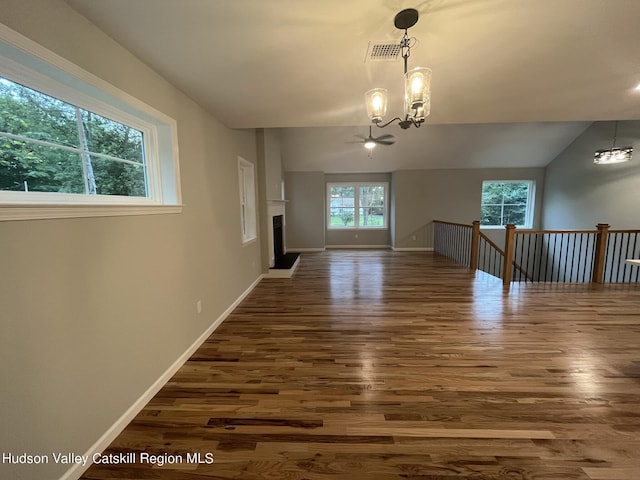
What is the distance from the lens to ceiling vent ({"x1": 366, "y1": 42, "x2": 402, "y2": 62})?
1831 mm

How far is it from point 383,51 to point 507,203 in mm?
8288

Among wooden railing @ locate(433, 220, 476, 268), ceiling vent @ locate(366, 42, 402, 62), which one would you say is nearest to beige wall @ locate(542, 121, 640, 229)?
wooden railing @ locate(433, 220, 476, 268)

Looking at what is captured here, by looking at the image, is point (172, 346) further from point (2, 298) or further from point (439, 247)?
point (439, 247)

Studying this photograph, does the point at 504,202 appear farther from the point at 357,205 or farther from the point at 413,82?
the point at 413,82

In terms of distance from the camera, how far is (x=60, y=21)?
133 cm

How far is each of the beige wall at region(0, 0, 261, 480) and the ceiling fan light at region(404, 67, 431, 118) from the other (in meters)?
1.84

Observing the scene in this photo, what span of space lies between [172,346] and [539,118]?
4.71 metres

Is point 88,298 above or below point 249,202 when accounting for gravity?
below

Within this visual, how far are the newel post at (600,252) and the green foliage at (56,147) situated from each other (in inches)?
259

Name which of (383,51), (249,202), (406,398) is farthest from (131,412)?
(249,202)

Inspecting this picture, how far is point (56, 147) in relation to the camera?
1.39 meters

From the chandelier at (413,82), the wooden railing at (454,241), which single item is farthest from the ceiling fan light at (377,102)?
the wooden railing at (454,241)

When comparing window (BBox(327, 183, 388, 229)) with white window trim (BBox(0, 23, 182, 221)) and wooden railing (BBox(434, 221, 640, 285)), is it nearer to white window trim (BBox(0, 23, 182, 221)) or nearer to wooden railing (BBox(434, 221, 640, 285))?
wooden railing (BBox(434, 221, 640, 285))

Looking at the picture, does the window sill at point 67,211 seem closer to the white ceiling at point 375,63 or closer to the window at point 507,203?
the white ceiling at point 375,63
